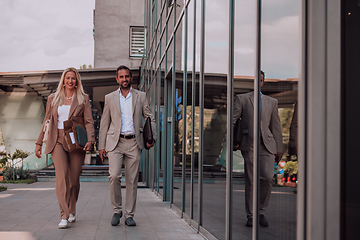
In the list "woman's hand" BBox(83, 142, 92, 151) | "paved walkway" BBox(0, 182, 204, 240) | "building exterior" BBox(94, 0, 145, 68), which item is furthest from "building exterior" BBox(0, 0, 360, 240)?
"building exterior" BBox(94, 0, 145, 68)

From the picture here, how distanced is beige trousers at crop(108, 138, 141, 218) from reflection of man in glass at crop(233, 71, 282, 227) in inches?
84.6

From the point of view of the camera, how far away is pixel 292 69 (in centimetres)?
244

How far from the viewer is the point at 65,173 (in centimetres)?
525

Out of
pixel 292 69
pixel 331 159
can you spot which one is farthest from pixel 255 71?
pixel 331 159

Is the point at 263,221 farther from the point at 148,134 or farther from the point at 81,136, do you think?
the point at 81,136

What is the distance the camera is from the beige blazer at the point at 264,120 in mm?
2704

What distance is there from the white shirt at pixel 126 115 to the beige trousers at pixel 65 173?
24.8 inches

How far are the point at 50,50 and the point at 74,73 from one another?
88129 millimetres

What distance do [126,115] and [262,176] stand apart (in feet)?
9.52

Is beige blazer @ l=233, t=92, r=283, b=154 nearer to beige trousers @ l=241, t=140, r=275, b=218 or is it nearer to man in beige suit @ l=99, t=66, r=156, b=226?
beige trousers @ l=241, t=140, r=275, b=218

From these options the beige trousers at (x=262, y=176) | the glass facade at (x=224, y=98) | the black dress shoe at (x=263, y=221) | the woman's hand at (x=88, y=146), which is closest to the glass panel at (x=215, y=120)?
the glass facade at (x=224, y=98)

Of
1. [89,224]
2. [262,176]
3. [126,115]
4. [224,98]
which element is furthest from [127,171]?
[262,176]

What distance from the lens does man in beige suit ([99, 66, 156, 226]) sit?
5418mm

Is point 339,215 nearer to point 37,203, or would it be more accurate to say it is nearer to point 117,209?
point 117,209
